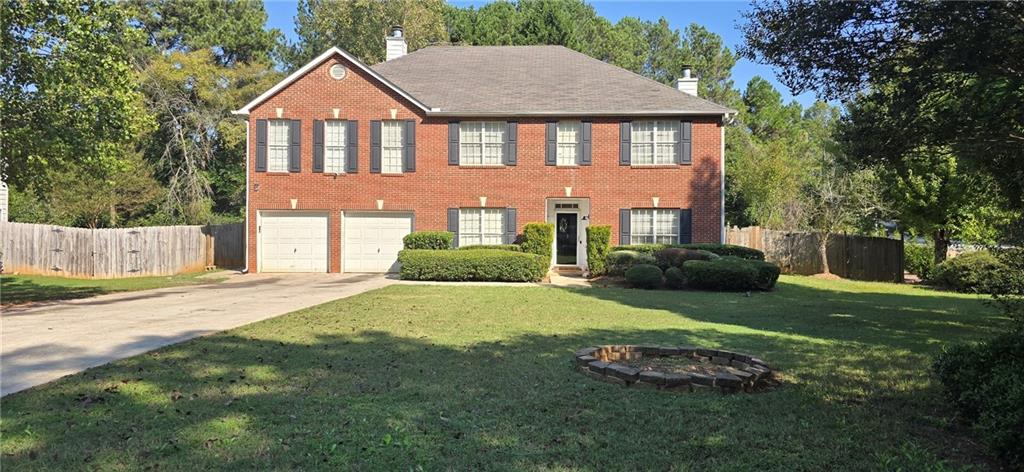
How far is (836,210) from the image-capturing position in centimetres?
2291

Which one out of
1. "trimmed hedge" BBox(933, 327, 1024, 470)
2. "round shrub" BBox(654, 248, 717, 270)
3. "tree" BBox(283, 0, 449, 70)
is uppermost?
"tree" BBox(283, 0, 449, 70)

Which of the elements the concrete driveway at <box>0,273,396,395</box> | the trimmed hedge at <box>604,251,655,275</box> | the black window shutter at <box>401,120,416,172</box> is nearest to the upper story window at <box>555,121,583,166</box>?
the trimmed hedge at <box>604,251,655,275</box>

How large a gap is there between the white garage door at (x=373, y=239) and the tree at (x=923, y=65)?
580 inches

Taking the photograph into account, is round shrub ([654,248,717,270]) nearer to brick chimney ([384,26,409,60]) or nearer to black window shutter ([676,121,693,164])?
black window shutter ([676,121,693,164])

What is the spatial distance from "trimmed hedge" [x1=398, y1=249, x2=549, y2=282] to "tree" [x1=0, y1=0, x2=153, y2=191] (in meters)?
7.82

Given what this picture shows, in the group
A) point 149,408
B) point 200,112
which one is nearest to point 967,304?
point 149,408

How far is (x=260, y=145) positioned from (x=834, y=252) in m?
21.2

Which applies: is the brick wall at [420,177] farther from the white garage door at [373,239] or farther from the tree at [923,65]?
the tree at [923,65]

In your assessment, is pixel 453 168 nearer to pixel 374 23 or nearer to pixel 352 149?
pixel 352 149

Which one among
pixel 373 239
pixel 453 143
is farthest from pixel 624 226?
pixel 373 239

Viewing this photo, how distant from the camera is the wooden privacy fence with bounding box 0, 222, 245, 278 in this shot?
20.2m

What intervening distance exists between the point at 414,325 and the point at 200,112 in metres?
30.0

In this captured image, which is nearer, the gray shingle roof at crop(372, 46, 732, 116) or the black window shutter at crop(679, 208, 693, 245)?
the black window shutter at crop(679, 208, 693, 245)

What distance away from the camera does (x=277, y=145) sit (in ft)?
68.9
